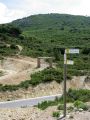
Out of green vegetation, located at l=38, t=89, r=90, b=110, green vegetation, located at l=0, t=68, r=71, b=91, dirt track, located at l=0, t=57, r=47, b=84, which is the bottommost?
dirt track, located at l=0, t=57, r=47, b=84

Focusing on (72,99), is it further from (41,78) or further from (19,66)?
(19,66)

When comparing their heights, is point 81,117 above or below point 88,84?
above

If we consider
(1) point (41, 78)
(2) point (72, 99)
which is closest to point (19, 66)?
(1) point (41, 78)

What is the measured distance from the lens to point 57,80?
37906 millimetres

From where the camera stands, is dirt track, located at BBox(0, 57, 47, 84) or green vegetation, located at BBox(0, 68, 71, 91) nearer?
green vegetation, located at BBox(0, 68, 71, 91)

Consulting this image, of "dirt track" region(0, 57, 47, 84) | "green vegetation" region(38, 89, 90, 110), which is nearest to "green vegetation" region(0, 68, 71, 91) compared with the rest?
"dirt track" region(0, 57, 47, 84)

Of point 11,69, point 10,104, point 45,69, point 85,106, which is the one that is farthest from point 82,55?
point 85,106

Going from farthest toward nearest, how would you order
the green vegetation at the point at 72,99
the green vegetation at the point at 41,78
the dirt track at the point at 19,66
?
the dirt track at the point at 19,66, the green vegetation at the point at 41,78, the green vegetation at the point at 72,99

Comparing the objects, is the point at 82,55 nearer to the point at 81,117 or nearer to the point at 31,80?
the point at 31,80

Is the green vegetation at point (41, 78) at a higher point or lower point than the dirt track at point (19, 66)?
higher

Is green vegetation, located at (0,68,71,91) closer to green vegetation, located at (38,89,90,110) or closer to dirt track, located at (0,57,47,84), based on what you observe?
dirt track, located at (0,57,47,84)

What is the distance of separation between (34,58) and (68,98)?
37.3 metres

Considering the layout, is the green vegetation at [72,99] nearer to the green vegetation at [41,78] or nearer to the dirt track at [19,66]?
the green vegetation at [41,78]

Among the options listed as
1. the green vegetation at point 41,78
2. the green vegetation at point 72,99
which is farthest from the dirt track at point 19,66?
the green vegetation at point 72,99
